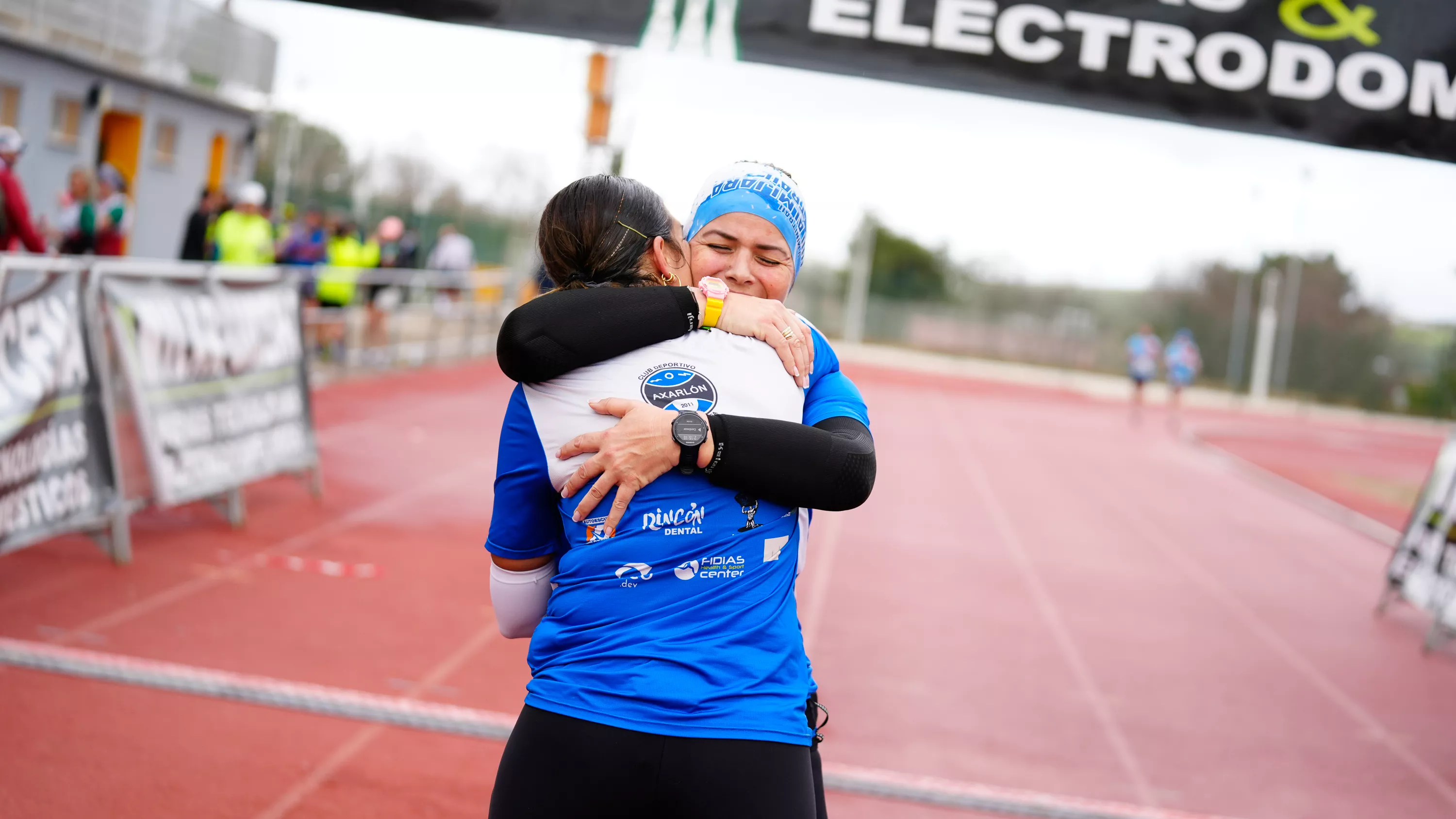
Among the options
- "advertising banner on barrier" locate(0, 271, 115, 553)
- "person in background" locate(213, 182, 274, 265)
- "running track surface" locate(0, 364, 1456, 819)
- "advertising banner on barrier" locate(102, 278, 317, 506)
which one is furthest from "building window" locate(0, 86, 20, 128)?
"advertising banner on barrier" locate(0, 271, 115, 553)

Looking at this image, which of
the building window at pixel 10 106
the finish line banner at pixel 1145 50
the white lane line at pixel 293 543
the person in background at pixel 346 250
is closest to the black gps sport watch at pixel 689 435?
the finish line banner at pixel 1145 50

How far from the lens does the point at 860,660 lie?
23.0ft

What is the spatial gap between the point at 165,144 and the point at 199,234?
11.6 m

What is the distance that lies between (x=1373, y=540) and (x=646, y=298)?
48.0ft

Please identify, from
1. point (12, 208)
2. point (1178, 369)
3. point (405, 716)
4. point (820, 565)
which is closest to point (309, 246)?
point (12, 208)

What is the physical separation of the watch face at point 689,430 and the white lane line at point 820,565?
5008 mm

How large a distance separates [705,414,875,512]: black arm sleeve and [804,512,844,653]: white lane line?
486cm

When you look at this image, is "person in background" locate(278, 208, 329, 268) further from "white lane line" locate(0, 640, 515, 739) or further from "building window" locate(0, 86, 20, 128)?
"white lane line" locate(0, 640, 515, 739)

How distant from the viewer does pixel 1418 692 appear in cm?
761

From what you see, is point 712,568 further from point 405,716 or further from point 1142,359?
point 1142,359

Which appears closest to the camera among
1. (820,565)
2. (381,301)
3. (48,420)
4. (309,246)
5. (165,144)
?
(48,420)

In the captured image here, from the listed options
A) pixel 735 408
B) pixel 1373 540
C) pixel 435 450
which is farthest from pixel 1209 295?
pixel 735 408

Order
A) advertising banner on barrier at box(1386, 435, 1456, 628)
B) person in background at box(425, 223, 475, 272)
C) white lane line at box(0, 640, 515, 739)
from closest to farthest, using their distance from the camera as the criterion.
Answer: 1. white lane line at box(0, 640, 515, 739)
2. advertising banner on barrier at box(1386, 435, 1456, 628)
3. person in background at box(425, 223, 475, 272)

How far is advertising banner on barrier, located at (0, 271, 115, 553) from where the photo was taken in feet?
18.5
